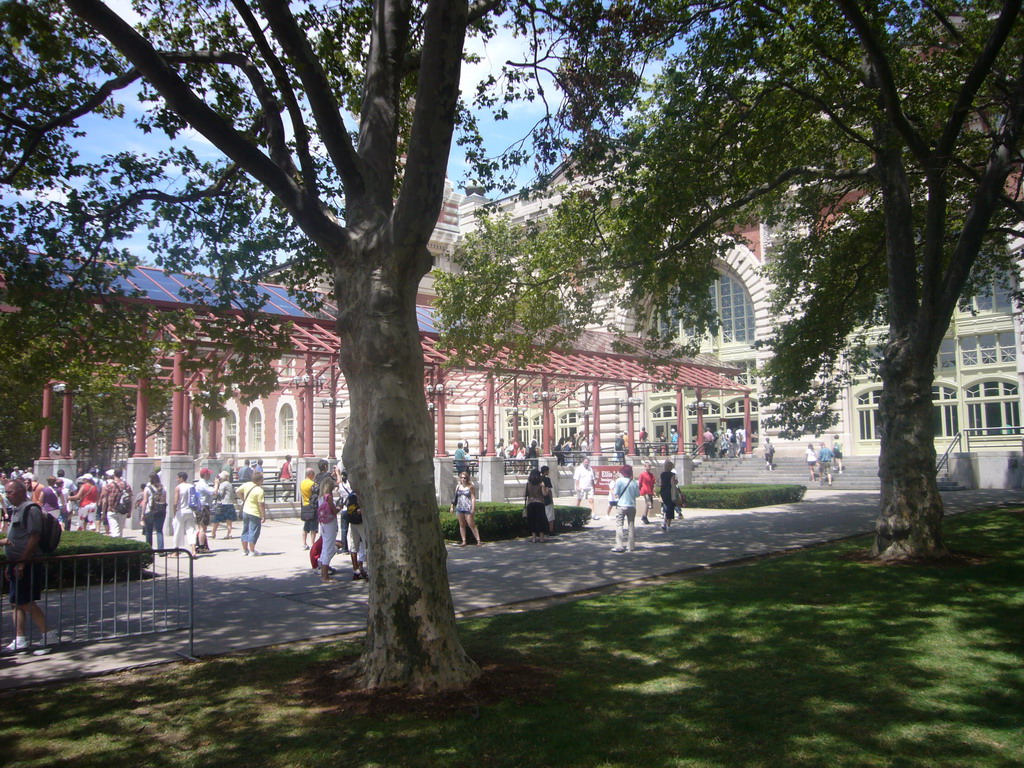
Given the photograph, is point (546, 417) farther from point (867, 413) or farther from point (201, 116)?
point (201, 116)

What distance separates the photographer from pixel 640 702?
609 cm

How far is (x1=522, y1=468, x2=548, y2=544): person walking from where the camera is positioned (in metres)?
16.9

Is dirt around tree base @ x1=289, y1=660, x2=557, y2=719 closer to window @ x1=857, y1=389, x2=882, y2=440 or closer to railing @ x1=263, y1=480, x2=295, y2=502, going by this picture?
railing @ x1=263, y1=480, x2=295, y2=502

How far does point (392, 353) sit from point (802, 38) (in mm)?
9488

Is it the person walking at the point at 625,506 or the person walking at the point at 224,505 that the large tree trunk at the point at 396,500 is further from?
the person walking at the point at 224,505

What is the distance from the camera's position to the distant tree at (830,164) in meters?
11.9

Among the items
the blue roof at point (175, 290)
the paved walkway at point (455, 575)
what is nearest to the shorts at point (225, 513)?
the paved walkway at point (455, 575)

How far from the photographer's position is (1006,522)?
53.1 ft

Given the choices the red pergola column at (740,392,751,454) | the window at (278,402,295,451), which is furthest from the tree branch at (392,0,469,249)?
the window at (278,402,295,451)

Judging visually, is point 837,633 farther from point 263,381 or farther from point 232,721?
Result: point 263,381

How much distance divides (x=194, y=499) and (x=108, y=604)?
5.80 metres

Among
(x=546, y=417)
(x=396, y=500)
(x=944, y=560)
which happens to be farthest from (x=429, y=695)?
(x=546, y=417)

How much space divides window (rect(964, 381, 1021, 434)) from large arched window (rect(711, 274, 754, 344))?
38.4ft

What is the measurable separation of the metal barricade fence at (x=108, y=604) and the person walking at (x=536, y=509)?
707 cm
